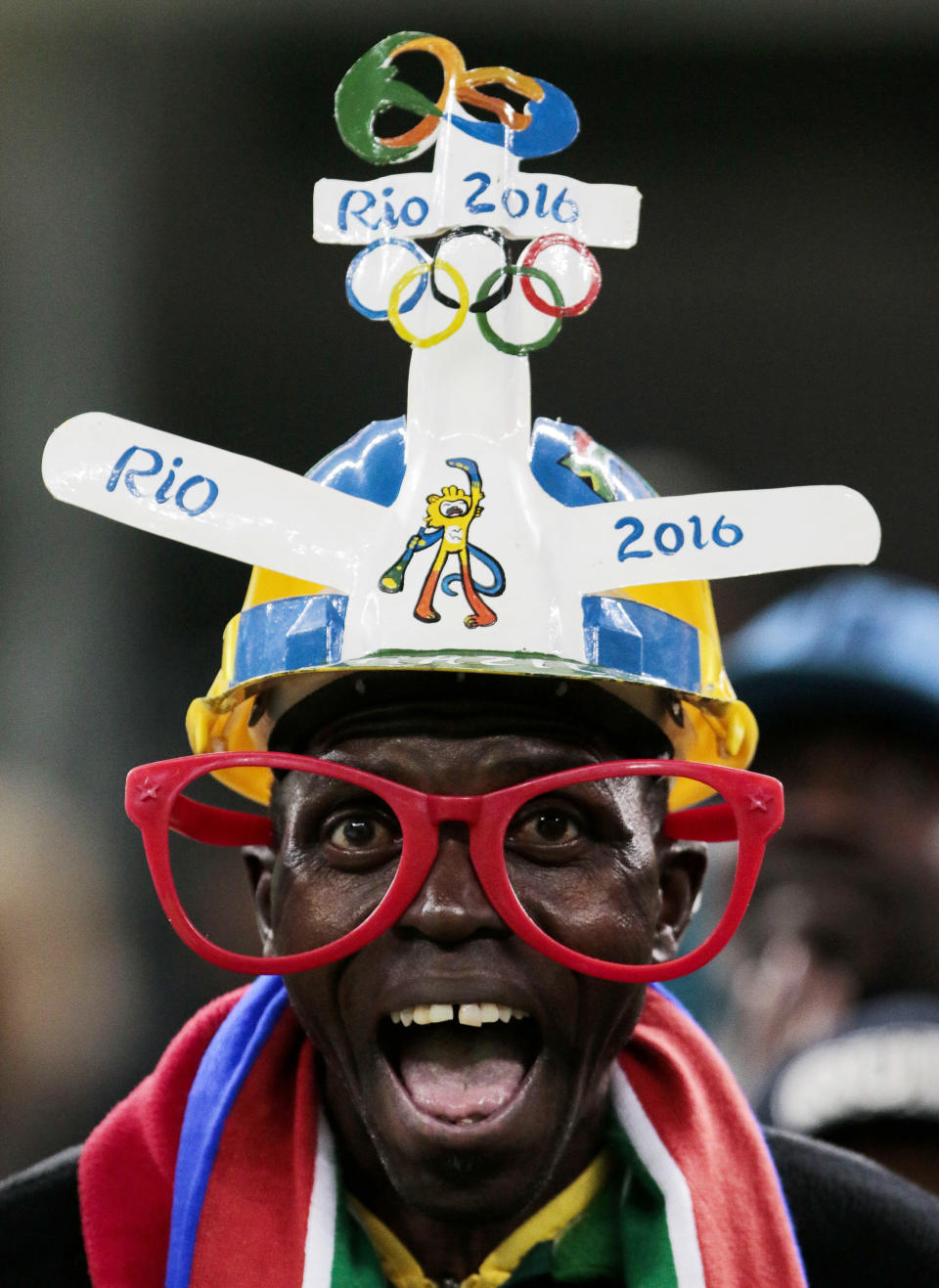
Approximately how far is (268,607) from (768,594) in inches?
161

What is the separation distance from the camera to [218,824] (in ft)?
8.46

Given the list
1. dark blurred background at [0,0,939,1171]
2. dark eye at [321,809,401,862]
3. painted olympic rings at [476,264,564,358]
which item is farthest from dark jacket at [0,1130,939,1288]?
dark blurred background at [0,0,939,1171]

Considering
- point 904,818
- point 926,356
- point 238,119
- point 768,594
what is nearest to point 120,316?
point 238,119

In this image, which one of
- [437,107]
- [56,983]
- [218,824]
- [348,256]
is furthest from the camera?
[348,256]

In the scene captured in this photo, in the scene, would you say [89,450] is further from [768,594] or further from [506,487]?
[768,594]

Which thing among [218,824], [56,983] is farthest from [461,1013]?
[56,983]

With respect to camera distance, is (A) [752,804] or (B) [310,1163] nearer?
(A) [752,804]

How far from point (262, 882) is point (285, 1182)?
0.41 meters

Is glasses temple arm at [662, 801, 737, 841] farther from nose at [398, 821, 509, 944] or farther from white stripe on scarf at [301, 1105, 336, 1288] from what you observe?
white stripe on scarf at [301, 1105, 336, 1288]

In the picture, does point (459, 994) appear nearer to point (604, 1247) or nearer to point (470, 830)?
point (470, 830)

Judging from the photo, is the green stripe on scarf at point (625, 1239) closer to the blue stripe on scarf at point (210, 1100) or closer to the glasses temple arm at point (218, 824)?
the blue stripe on scarf at point (210, 1100)

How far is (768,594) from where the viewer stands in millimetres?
6289

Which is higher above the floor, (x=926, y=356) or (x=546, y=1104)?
(x=926, y=356)

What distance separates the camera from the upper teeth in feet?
Result: 7.29
